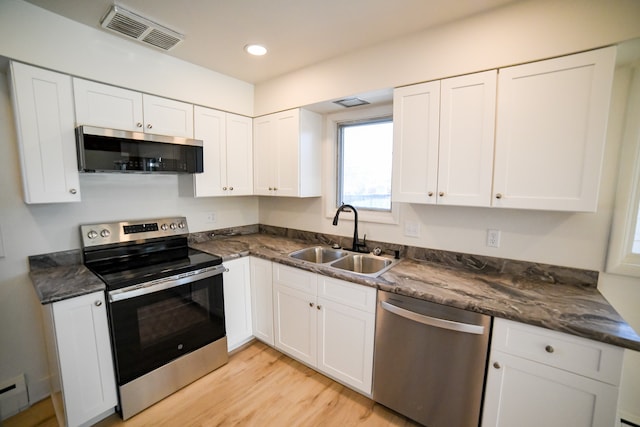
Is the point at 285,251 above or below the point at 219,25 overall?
below

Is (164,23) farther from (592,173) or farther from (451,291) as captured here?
(592,173)

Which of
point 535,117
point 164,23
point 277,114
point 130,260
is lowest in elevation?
point 130,260

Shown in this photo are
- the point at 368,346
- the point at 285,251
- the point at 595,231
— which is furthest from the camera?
the point at 285,251

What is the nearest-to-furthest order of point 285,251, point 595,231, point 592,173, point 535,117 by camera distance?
point 592,173, point 535,117, point 595,231, point 285,251

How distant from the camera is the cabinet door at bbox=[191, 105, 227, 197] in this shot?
2.39 metres

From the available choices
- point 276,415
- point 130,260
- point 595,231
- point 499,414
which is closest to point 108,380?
point 130,260

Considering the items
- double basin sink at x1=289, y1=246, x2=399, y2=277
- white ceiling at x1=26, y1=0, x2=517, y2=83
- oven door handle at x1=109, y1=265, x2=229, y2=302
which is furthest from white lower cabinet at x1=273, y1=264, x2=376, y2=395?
white ceiling at x1=26, y1=0, x2=517, y2=83

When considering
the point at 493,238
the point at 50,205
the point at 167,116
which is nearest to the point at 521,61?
the point at 493,238

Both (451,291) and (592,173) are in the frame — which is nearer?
(592,173)

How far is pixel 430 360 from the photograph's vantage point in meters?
1.52

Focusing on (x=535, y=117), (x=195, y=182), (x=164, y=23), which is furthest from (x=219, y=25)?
(x=535, y=117)

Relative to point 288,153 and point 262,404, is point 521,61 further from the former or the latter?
point 262,404

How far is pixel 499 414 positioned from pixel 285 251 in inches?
68.1

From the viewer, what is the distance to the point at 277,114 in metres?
2.57
